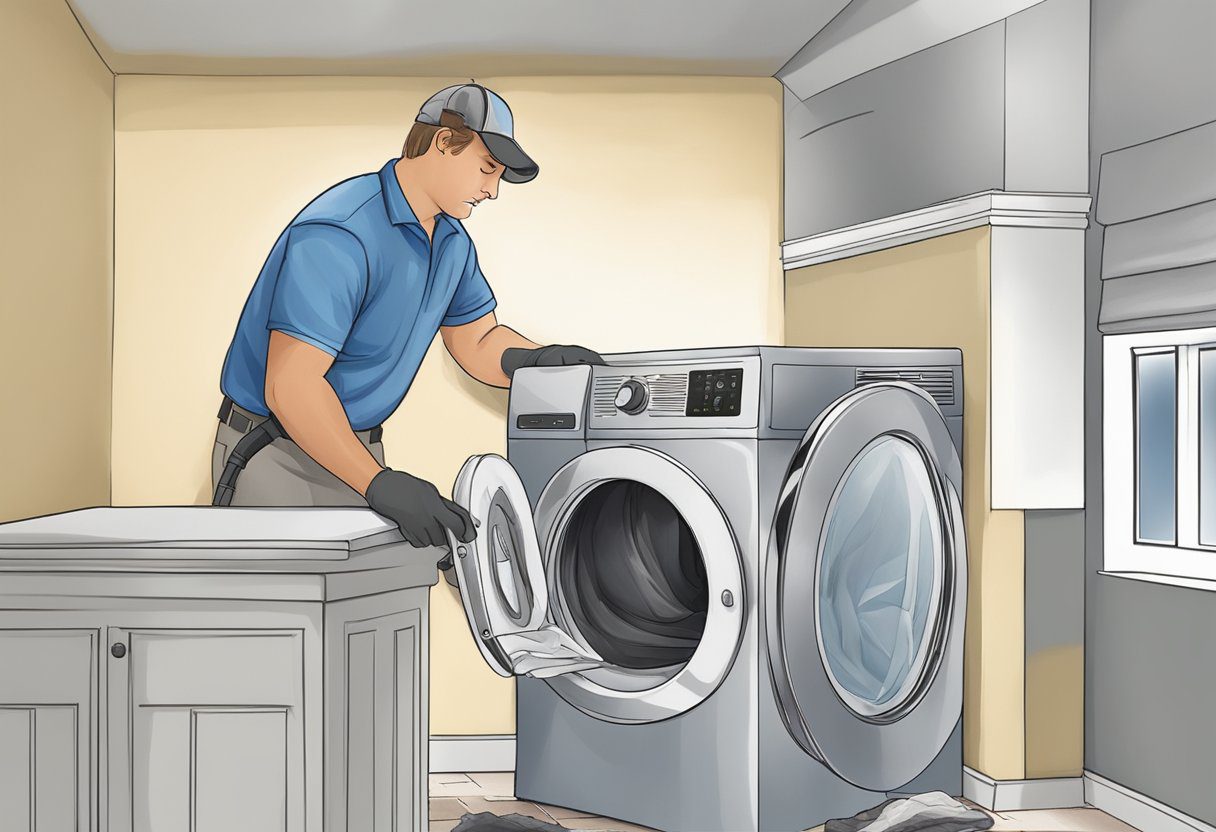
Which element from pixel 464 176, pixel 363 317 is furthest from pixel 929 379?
pixel 363 317

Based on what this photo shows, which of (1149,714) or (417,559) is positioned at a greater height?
(417,559)

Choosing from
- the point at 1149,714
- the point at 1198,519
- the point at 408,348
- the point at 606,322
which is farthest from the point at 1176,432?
the point at 408,348

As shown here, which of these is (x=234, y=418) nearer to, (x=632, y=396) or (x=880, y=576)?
(x=632, y=396)

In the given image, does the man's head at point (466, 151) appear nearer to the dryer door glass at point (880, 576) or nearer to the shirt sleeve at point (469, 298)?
the shirt sleeve at point (469, 298)

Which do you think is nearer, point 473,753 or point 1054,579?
point 1054,579

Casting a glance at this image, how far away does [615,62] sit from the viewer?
2.61 metres

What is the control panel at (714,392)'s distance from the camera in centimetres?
201

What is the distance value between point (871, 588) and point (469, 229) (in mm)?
1392

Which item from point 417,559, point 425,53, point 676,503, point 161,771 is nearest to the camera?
point 161,771

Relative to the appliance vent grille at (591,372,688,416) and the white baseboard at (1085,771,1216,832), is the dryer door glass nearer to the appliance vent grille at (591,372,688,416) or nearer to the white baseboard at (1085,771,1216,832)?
the appliance vent grille at (591,372,688,416)

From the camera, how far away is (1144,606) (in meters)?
2.15

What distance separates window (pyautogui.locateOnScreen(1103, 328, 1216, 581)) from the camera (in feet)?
7.06

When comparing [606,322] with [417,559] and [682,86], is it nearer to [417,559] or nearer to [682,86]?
[682,86]

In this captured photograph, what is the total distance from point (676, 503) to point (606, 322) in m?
0.82
